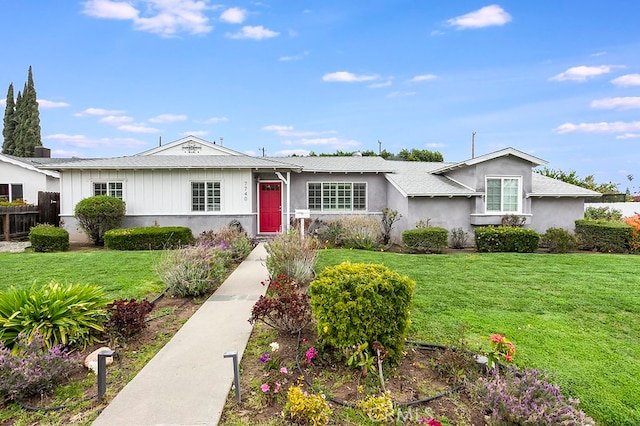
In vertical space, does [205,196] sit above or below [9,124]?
below

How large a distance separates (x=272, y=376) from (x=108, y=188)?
48.5ft

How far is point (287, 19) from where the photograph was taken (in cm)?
1297

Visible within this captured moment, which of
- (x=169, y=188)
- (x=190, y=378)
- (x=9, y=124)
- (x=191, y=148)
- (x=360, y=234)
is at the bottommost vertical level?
(x=190, y=378)

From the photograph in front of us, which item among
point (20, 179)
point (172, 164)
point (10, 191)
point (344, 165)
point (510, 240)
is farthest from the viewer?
point (20, 179)

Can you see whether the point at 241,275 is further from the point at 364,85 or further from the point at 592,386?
the point at 364,85

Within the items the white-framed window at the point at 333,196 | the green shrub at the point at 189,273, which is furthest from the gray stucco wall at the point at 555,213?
the green shrub at the point at 189,273

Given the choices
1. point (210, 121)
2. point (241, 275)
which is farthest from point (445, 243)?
point (210, 121)

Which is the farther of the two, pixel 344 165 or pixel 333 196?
pixel 344 165

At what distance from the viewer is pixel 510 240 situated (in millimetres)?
13188

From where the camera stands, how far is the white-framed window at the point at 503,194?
15102 millimetres

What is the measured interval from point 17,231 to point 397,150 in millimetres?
32403

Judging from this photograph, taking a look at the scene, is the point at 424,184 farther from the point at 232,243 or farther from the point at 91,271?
the point at 91,271

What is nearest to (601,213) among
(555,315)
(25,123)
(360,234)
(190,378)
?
(360,234)

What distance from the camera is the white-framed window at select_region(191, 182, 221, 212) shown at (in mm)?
15938
